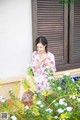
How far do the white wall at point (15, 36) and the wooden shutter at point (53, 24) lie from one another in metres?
0.10

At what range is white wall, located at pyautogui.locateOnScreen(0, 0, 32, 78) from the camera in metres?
3.12

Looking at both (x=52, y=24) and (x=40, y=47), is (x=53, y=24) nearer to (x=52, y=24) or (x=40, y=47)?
(x=52, y=24)

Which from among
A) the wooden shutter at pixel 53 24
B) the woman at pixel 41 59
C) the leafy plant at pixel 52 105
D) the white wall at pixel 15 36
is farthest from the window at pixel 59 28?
the leafy plant at pixel 52 105

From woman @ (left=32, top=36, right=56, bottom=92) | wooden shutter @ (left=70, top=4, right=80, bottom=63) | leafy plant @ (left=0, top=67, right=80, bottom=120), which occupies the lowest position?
leafy plant @ (left=0, top=67, right=80, bottom=120)

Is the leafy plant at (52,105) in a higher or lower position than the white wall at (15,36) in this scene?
lower

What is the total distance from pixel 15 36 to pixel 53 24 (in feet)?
1.62

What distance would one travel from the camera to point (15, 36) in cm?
319

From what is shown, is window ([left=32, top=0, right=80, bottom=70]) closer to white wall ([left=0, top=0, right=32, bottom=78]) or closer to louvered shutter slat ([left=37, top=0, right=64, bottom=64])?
louvered shutter slat ([left=37, top=0, right=64, bottom=64])

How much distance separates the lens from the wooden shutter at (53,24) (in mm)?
3195

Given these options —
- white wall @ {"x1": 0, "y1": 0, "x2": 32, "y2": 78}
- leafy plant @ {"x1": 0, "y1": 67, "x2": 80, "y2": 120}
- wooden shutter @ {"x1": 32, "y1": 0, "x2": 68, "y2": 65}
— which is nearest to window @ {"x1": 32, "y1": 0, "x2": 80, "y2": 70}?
wooden shutter @ {"x1": 32, "y1": 0, "x2": 68, "y2": 65}

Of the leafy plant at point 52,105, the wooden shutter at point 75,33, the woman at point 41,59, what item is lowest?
the leafy plant at point 52,105

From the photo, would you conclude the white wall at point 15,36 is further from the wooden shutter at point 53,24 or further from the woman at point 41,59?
the woman at point 41,59

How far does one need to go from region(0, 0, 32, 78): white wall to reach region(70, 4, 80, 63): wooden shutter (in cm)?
55

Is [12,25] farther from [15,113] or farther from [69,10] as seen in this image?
[15,113]
